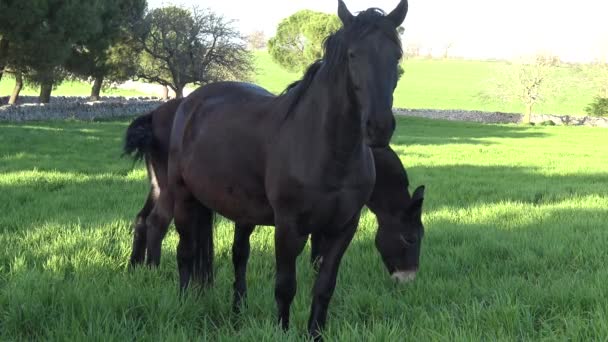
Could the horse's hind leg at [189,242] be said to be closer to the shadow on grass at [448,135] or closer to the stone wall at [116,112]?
the shadow on grass at [448,135]

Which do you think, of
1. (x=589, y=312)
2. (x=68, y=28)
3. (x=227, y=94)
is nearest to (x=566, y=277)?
(x=589, y=312)

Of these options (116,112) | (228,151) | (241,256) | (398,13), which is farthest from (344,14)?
(116,112)

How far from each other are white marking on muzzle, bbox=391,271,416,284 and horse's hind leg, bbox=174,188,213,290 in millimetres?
1573

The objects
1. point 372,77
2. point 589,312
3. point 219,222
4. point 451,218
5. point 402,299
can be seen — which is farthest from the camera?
point 451,218

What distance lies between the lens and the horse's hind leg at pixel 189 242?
410 centimetres

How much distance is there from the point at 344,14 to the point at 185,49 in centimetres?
3879

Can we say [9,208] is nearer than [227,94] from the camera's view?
No

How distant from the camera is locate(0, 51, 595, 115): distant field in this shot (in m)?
61.1

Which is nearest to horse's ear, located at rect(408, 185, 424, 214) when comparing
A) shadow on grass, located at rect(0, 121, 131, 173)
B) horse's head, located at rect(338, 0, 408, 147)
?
horse's head, located at rect(338, 0, 408, 147)

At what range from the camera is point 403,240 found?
4.76 m

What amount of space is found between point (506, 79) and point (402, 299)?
197 ft

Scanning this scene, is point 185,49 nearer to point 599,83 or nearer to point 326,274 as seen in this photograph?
point 326,274

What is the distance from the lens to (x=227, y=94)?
4.17 m

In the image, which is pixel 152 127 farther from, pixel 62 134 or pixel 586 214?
pixel 62 134
